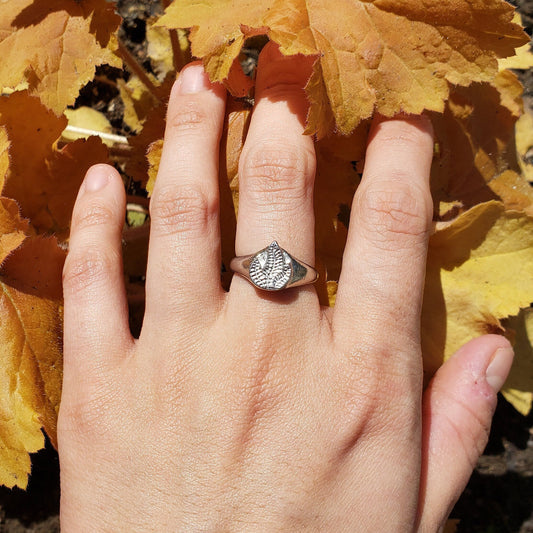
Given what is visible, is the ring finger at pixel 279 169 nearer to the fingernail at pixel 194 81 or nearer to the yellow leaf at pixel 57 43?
the fingernail at pixel 194 81

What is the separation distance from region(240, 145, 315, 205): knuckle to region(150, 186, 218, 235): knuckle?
0.45 feet

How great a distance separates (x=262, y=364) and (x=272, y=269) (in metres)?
0.26

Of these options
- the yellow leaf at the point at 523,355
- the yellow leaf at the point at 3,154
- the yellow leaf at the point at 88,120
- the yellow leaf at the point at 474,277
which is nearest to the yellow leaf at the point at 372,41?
the yellow leaf at the point at 474,277

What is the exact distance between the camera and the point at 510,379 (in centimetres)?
240

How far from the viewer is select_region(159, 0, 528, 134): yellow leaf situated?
57.2 inches

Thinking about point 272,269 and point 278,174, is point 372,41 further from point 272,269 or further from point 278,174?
point 272,269

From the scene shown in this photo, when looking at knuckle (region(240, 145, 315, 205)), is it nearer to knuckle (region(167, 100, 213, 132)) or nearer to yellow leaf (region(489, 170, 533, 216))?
knuckle (region(167, 100, 213, 132))

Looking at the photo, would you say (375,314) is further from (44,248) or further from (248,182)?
(44,248)

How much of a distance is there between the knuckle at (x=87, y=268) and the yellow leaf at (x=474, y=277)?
1.04m

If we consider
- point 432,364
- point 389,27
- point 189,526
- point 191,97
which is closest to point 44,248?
point 191,97

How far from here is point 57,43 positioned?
186 cm

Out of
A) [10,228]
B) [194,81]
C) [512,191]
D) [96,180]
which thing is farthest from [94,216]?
[512,191]

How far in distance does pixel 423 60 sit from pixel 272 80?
1.35ft

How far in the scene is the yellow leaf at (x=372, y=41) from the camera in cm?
145
